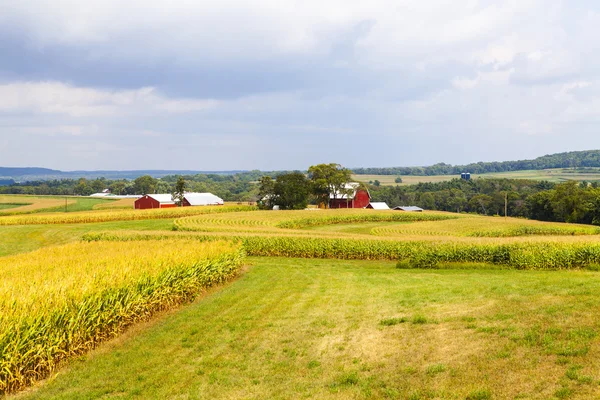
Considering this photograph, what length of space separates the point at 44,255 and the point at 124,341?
484 inches

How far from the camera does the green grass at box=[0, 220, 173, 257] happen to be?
4750 cm

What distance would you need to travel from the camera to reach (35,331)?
10.9m

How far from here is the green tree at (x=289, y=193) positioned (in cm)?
9375

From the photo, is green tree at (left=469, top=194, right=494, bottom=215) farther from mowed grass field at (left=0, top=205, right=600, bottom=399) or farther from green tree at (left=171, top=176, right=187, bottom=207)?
mowed grass field at (left=0, top=205, right=600, bottom=399)

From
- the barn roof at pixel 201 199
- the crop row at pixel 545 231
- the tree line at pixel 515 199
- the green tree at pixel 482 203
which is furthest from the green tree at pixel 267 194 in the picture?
the green tree at pixel 482 203

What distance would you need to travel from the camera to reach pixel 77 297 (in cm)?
1281

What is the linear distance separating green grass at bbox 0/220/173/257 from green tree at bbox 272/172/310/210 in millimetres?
34547

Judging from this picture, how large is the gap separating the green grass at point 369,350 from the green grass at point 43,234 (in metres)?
38.2

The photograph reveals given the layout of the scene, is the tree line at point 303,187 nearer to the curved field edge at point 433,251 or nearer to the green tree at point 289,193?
the green tree at point 289,193

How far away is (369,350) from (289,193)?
8223 cm

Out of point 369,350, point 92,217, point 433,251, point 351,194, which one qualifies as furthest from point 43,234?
point 351,194

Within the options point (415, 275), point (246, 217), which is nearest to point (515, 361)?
point (415, 275)

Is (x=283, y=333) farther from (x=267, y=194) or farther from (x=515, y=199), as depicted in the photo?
(x=515, y=199)

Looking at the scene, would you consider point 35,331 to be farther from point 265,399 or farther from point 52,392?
point 265,399
